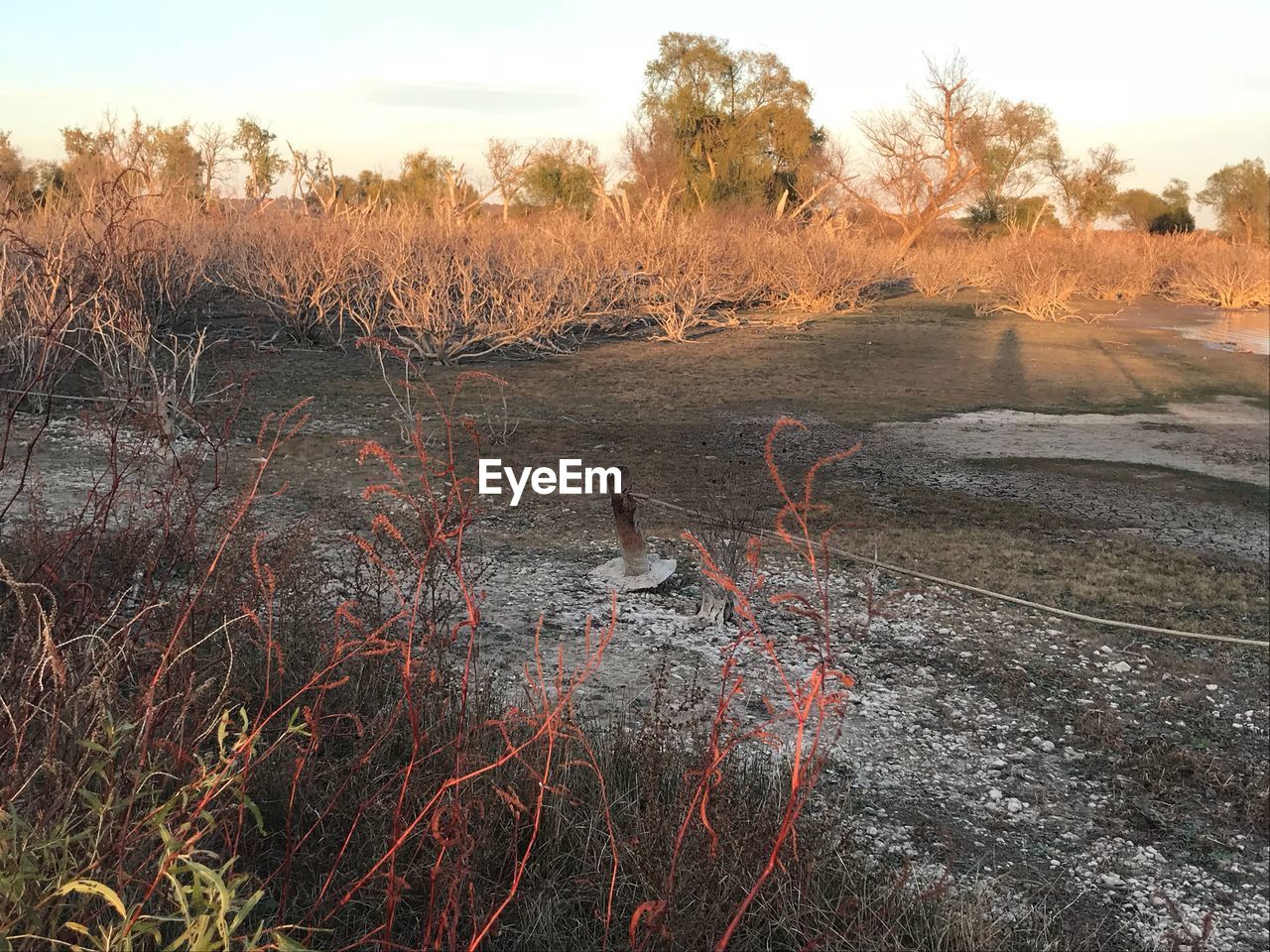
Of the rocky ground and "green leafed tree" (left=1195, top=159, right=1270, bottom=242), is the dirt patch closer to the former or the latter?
the rocky ground

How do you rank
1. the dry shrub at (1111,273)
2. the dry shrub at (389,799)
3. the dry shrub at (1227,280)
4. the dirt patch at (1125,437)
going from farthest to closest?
1. the dry shrub at (1111,273)
2. the dry shrub at (1227,280)
3. the dirt patch at (1125,437)
4. the dry shrub at (389,799)

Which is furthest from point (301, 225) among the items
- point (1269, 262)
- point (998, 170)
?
point (998, 170)

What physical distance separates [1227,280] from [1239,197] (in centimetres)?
2476

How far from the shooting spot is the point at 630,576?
228 inches

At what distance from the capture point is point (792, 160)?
3603 centimetres

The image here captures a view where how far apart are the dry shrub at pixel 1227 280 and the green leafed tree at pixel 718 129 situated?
41.5ft

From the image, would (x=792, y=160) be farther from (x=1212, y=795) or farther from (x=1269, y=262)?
(x=1212, y=795)

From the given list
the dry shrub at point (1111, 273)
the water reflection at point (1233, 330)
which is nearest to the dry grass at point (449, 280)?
the dry shrub at point (1111, 273)

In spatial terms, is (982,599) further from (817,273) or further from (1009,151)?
(1009,151)

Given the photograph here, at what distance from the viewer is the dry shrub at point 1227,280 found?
24.9 meters

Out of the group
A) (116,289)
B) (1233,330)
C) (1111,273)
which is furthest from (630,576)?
(1111,273)

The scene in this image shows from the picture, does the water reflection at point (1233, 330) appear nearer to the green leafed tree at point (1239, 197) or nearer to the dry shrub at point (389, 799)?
the dry shrub at point (389, 799)

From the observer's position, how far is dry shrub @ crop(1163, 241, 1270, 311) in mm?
24891

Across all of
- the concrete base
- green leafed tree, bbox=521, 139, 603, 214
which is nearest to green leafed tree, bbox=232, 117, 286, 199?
green leafed tree, bbox=521, 139, 603, 214
